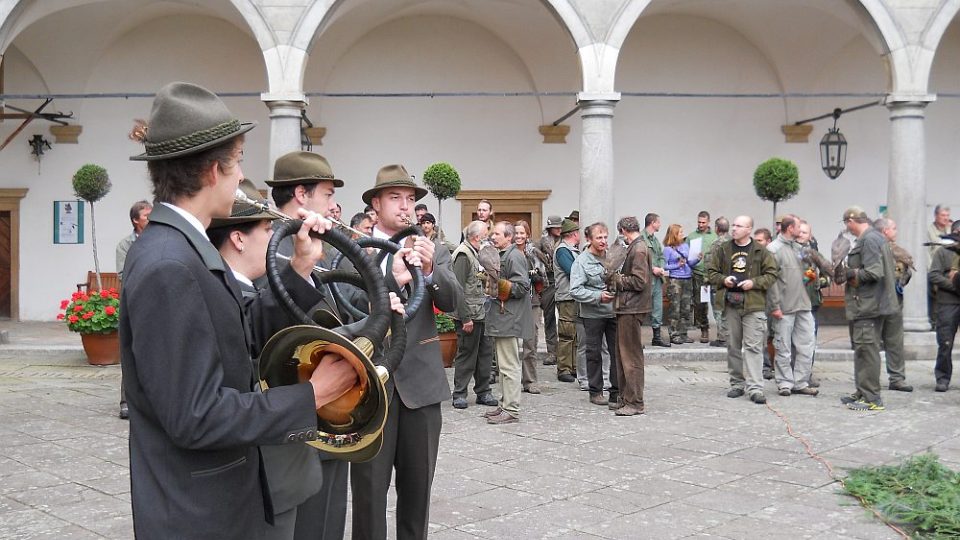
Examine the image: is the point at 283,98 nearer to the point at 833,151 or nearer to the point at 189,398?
the point at 833,151

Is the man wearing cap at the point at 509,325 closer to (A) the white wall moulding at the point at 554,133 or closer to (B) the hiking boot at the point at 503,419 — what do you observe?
(B) the hiking boot at the point at 503,419

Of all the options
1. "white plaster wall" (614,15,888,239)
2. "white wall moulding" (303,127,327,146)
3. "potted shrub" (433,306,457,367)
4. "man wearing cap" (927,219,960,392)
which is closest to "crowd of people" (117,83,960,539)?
"potted shrub" (433,306,457,367)

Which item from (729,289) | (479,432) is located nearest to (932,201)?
(729,289)

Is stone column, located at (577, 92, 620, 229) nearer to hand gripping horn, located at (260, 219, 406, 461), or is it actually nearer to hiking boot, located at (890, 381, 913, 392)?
hiking boot, located at (890, 381, 913, 392)

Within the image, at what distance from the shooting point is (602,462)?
268 inches

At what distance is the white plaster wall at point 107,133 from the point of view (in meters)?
16.7

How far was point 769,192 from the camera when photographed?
14109mm

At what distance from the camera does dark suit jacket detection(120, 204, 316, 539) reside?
2.00 metres

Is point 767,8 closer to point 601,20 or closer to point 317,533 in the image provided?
point 601,20

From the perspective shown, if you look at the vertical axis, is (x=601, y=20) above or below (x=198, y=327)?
above

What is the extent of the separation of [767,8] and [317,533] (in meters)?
15.6

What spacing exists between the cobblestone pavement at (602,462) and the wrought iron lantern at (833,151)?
6645 mm

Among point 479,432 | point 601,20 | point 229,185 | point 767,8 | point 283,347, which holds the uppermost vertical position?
point 767,8

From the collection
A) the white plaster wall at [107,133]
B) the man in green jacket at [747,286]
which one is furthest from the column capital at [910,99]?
the white plaster wall at [107,133]
